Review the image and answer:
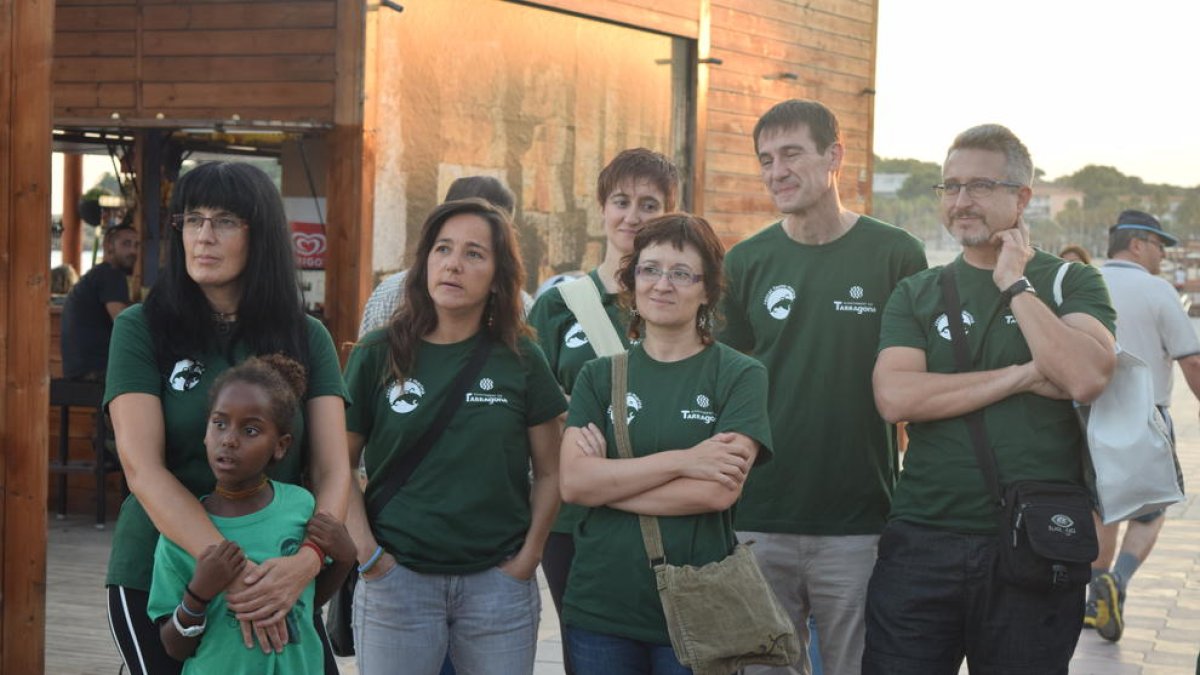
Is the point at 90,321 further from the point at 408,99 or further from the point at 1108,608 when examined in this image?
the point at 1108,608

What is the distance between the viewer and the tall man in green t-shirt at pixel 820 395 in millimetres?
4598

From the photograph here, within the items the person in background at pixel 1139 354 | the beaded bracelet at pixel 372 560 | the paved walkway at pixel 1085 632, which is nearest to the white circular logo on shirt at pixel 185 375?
the beaded bracelet at pixel 372 560

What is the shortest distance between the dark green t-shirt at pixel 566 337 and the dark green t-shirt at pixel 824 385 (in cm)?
48

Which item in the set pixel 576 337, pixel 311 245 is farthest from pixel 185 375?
pixel 311 245

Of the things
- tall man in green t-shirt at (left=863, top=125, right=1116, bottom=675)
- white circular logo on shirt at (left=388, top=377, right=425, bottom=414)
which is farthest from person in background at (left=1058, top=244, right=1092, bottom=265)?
white circular logo on shirt at (left=388, top=377, right=425, bottom=414)

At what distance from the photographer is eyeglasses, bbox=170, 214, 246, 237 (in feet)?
12.2

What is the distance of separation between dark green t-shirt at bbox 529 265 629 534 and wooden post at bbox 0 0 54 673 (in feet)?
7.29

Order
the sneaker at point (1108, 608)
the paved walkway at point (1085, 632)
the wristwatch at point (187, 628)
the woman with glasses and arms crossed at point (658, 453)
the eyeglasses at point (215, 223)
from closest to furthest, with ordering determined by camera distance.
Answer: the wristwatch at point (187, 628), the eyeglasses at point (215, 223), the woman with glasses and arms crossed at point (658, 453), the paved walkway at point (1085, 632), the sneaker at point (1108, 608)

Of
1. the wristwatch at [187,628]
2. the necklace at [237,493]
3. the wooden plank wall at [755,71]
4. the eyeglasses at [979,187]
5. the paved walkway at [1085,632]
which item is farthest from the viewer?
the wooden plank wall at [755,71]

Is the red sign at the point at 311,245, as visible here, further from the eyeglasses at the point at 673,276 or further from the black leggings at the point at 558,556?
the eyeglasses at the point at 673,276

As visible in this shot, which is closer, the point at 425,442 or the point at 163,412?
the point at 163,412

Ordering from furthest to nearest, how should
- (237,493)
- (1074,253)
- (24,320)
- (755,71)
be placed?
(755,71)
(1074,253)
(24,320)
(237,493)

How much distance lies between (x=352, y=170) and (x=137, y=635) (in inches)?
258

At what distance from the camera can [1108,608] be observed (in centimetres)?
795
